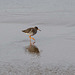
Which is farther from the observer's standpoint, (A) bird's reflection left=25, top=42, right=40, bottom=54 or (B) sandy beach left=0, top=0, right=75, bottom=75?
(A) bird's reflection left=25, top=42, right=40, bottom=54

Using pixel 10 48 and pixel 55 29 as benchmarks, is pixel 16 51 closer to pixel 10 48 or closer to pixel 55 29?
pixel 10 48

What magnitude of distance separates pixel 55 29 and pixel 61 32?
67cm

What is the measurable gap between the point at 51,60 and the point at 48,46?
5.24 feet

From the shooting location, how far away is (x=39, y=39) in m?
10.6

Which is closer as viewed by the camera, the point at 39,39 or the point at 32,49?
the point at 32,49

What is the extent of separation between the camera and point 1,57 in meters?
8.32

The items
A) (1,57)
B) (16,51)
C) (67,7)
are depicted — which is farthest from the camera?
(67,7)

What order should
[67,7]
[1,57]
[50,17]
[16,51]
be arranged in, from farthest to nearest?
[67,7]
[50,17]
[16,51]
[1,57]

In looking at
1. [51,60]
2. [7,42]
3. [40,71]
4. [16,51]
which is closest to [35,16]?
[7,42]

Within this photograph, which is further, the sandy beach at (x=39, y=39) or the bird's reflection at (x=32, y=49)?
the bird's reflection at (x=32, y=49)

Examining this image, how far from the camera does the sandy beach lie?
734cm

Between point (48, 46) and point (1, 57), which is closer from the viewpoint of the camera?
point (1, 57)

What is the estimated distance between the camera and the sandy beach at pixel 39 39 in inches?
289

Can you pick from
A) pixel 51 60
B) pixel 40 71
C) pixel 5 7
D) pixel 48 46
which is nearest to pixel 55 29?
pixel 48 46
